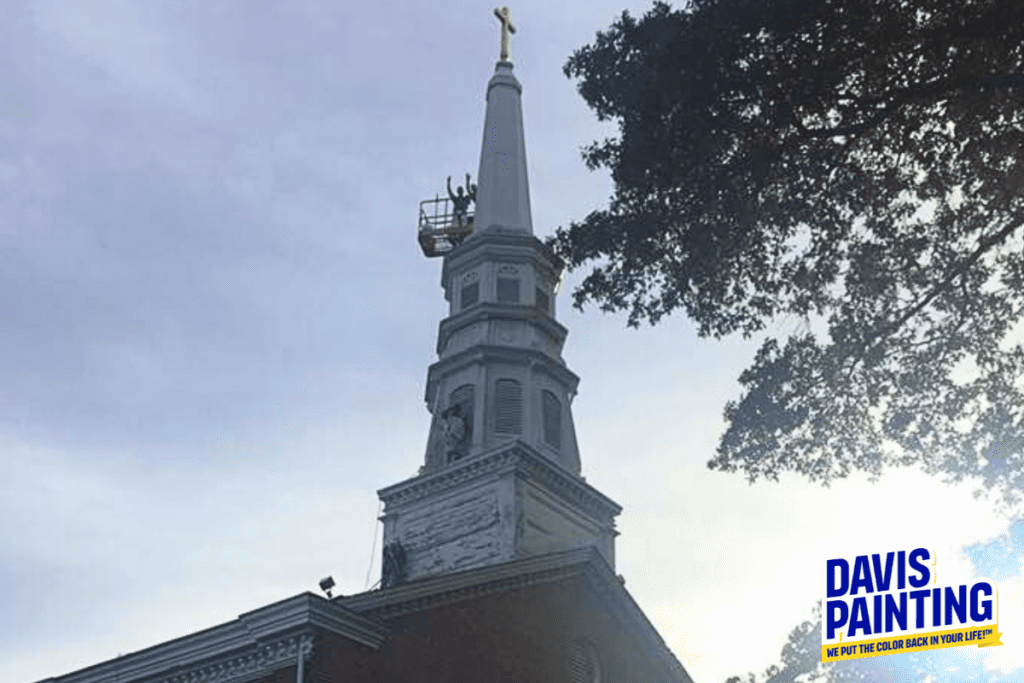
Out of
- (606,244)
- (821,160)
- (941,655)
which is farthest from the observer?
(941,655)

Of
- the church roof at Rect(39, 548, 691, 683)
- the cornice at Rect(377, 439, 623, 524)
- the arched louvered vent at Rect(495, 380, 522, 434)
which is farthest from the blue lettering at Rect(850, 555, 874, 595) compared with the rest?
the arched louvered vent at Rect(495, 380, 522, 434)

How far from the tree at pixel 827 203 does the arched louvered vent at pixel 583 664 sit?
9.68m

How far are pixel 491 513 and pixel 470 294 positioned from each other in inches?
325

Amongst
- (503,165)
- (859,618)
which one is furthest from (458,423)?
(859,618)

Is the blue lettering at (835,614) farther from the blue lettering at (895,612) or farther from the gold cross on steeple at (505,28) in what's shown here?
the gold cross on steeple at (505,28)

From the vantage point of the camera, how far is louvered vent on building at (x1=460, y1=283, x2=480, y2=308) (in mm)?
38344

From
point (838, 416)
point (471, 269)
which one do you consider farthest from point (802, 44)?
point (471, 269)

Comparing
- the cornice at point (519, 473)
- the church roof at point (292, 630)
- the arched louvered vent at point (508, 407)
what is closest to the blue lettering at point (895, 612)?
the church roof at point (292, 630)

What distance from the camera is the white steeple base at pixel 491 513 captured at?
3275 centimetres

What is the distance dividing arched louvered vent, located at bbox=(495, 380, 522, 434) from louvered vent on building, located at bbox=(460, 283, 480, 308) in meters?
3.58

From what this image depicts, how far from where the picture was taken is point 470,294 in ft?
127

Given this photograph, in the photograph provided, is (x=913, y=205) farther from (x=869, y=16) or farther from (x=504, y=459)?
(x=504, y=459)

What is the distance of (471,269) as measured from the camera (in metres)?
39.1

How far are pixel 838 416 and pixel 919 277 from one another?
263 centimetres
